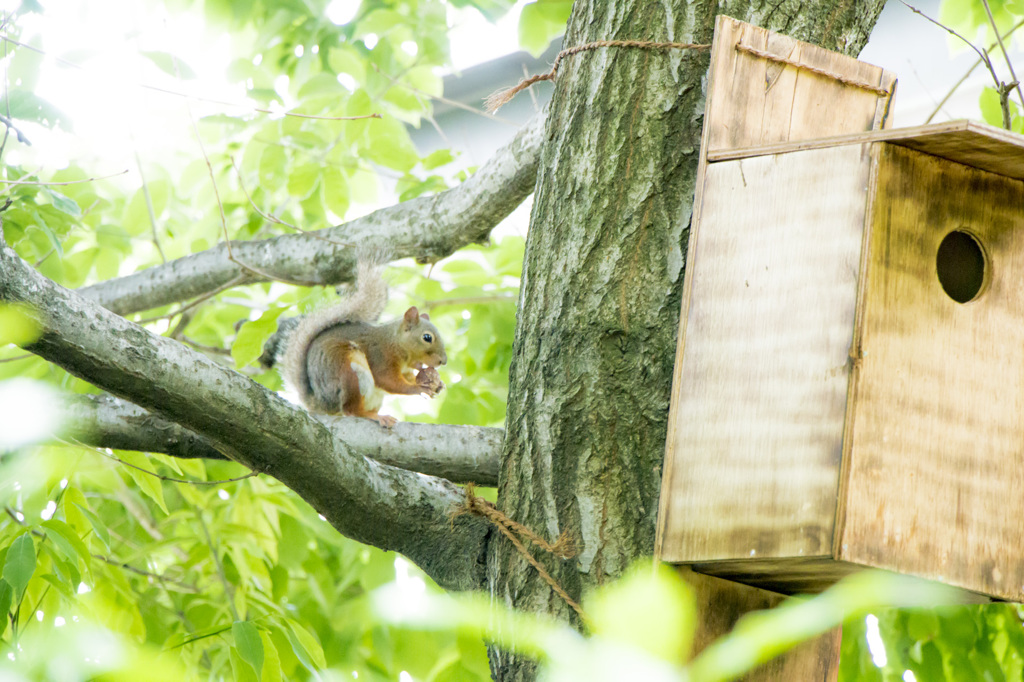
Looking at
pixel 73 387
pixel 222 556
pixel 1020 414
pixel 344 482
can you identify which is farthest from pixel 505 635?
pixel 73 387

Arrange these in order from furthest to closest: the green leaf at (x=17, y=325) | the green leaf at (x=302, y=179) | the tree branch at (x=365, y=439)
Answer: the green leaf at (x=302, y=179), the tree branch at (x=365, y=439), the green leaf at (x=17, y=325)

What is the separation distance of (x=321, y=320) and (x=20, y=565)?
226 cm

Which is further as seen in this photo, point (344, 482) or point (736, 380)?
point (344, 482)

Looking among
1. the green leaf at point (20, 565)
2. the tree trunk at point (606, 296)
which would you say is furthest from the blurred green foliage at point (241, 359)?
the tree trunk at point (606, 296)

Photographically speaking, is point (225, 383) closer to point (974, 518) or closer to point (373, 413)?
point (974, 518)

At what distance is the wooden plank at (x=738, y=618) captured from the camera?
163cm

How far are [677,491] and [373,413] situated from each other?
237cm

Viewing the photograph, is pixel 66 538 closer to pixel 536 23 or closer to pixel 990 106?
pixel 536 23

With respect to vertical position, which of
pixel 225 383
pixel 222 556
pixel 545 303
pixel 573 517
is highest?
pixel 545 303

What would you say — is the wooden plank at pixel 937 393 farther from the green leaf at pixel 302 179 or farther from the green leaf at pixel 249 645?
the green leaf at pixel 302 179

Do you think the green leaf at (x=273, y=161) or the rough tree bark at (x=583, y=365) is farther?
the green leaf at (x=273, y=161)

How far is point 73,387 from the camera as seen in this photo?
A: 284 cm

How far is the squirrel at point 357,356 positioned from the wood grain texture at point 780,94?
1.87m

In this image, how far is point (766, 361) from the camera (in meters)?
1.55
